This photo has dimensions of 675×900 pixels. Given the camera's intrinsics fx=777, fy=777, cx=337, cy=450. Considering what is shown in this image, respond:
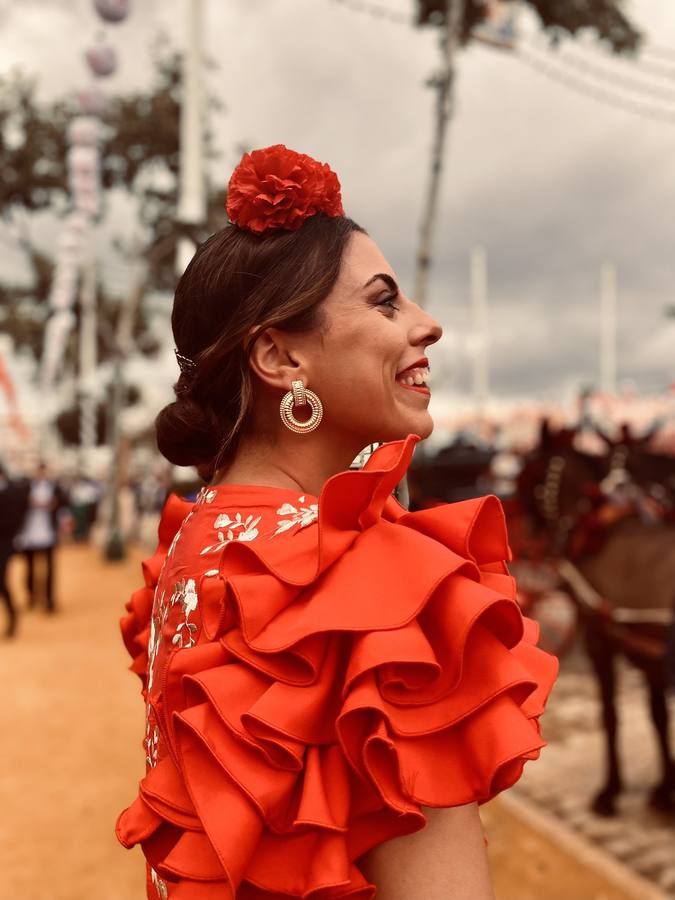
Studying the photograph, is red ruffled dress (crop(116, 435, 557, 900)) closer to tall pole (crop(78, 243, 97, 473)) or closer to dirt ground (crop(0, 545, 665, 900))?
dirt ground (crop(0, 545, 665, 900))

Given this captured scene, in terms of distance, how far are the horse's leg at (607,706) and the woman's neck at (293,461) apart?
4.78 meters

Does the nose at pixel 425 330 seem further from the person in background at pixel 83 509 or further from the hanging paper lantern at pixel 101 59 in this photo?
the person in background at pixel 83 509

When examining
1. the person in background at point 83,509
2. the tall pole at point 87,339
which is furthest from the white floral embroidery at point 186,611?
the person in background at point 83,509

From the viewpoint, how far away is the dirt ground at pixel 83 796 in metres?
4.27

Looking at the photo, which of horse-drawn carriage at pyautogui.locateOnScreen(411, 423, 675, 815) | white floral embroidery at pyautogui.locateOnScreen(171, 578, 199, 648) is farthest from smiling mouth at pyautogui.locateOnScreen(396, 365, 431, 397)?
horse-drawn carriage at pyautogui.locateOnScreen(411, 423, 675, 815)

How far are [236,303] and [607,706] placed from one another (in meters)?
5.14

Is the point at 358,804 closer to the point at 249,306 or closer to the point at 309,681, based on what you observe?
the point at 309,681

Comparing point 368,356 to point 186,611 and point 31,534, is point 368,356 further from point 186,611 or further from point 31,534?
point 31,534

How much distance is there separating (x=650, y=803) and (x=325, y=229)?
5.30 metres

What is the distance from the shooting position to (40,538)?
37.4 feet

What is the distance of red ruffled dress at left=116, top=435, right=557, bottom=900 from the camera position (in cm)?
102

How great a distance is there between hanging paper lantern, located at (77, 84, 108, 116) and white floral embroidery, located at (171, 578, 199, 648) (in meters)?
8.61

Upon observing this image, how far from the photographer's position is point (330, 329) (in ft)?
4.44

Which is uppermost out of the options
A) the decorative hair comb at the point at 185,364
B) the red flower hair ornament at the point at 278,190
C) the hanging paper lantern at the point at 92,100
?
the hanging paper lantern at the point at 92,100
